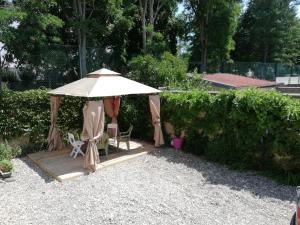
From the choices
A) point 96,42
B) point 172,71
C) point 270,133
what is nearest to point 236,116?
point 270,133

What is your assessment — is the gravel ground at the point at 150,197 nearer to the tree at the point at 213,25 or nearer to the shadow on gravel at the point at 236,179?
the shadow on gravel at the point at 236,179

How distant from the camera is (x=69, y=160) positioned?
28.9 feet

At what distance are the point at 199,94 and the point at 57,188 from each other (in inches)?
190

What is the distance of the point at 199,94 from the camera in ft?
29.7

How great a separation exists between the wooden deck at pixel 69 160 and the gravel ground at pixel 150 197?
23 centimetres

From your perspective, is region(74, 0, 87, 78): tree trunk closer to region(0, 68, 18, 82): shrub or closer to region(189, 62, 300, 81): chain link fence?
region(0, 68, 18, 82): shrub

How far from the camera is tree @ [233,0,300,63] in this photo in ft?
121

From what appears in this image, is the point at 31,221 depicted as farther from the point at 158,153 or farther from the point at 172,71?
the point at 172,71

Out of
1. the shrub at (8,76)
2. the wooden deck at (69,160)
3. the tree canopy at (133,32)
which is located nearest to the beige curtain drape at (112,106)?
the wooden deck at (69,160)

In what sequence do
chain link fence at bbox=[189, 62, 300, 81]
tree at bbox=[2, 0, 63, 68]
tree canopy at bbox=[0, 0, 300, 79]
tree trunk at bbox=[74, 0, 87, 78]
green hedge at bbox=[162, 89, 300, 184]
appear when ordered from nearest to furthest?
1. green hedge at bbox=[162, 89, 300, 184]
2. tree at bbox=[2, 0, 63, 68]
3. tree canopy at bbox=[0, 0, 300, 79]
4. tree trunk at bbox=[74, 0, 87, 78]
5. chain link fence at bbox=[189, 62, 300, 81]

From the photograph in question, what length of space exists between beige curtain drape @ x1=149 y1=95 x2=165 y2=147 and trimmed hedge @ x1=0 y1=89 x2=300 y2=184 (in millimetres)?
447

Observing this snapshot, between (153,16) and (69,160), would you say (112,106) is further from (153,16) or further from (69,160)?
(153,16)

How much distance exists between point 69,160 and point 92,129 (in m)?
1.57

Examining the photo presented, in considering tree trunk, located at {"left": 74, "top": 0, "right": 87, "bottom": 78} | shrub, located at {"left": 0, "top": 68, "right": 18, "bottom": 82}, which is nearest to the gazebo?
shrub, located at {"left": 0, "top": 68, "right": 18, "bottom": 82}
